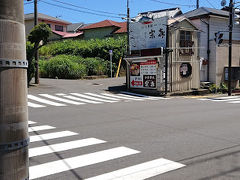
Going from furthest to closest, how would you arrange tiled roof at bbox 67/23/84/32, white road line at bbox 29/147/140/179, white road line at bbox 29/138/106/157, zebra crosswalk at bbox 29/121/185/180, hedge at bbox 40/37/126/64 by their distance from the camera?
1. tiled roof at bbox 67/23/84/32
2. hedge at bbox 40/37/126/64
3. white road line at bbox 29/138/106/157
4. white road line at bbox 29/147/140/179
5. zebra crosswalk at bbox 29/121/185/180

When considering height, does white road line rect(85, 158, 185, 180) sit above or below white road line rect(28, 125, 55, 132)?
below

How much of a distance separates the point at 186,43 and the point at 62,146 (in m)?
18.1

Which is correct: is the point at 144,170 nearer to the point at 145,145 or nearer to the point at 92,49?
the point at 145,145

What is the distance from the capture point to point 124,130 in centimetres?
789

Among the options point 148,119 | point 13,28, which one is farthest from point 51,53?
point 13,28

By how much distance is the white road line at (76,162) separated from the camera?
4566 mm

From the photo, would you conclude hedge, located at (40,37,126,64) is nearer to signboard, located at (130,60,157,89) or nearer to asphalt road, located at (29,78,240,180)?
signboard, located at (130,60,157,89)

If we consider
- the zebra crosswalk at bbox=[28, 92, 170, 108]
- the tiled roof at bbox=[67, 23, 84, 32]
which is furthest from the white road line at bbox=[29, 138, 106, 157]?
the tiled roof at bbox=[67, 23, 84, 32]

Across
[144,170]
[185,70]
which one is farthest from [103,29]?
[144,170]

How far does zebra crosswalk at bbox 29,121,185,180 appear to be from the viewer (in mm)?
4438

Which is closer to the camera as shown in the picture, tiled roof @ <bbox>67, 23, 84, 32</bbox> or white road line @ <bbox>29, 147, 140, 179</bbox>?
white road line @ <bbox>29, 147, 140, 179</bbox>

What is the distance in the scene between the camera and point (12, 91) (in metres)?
2.37

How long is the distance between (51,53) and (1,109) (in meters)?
34.7

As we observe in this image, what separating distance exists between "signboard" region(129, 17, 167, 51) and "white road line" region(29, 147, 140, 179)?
55.5 ft
